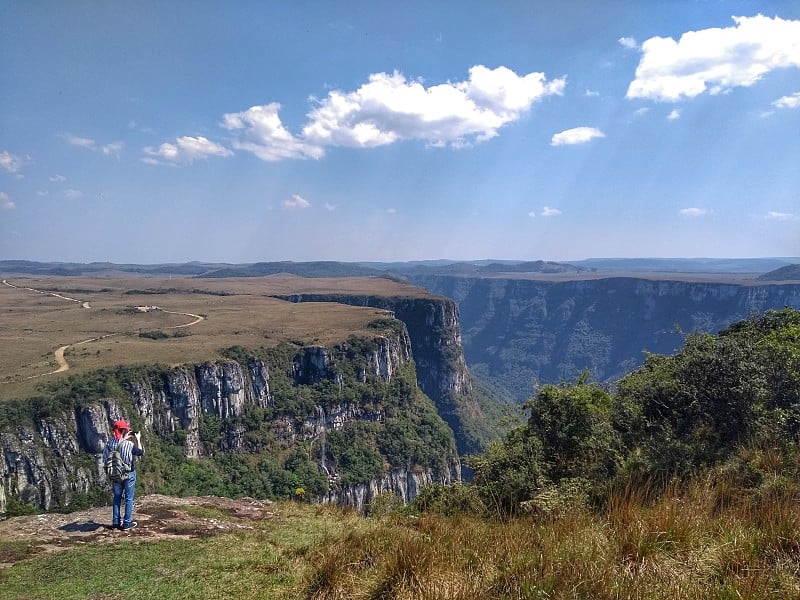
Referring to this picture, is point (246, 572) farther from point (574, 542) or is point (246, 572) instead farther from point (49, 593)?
point (574, 542)

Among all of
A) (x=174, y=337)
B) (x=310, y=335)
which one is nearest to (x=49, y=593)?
(x=174, y=337)

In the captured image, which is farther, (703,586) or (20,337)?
(20,337)

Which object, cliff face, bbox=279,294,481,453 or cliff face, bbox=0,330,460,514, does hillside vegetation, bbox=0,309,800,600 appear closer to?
cliff face, bbox=0,330,460,514

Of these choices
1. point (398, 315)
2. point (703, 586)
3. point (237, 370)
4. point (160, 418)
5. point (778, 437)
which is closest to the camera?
point (703, 586)

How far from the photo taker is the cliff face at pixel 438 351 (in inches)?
6019

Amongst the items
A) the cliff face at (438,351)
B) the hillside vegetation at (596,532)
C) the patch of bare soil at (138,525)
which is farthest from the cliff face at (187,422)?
the cliff face at (438,351)

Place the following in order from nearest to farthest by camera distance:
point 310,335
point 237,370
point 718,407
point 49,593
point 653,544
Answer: point 653,544
point 49,593
point 718,407
point 237,370
point 310,335

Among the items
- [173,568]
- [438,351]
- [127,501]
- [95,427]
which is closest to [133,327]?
[95,427]

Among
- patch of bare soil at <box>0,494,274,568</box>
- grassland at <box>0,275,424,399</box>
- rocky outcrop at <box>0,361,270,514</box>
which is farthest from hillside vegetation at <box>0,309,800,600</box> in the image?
grassland at <box>0,275,424,399</box>

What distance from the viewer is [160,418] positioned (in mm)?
67125

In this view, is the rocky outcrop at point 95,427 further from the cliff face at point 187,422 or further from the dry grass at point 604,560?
the dry grass at point 604,560

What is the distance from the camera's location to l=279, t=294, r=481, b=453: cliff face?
153 m

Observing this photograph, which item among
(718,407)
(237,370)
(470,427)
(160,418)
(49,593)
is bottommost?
(470,427)

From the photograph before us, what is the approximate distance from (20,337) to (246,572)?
313 feet
